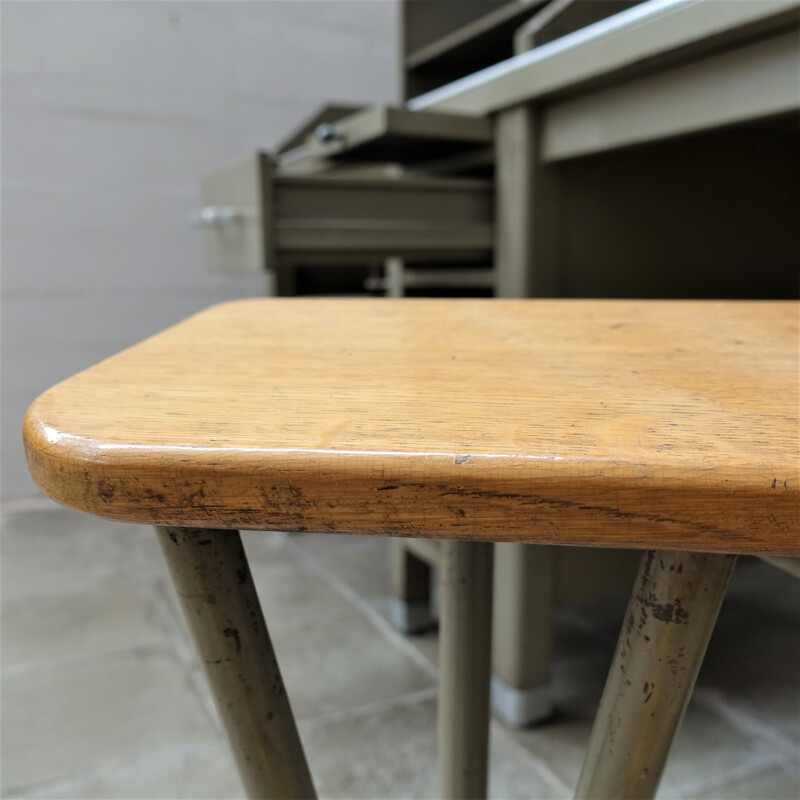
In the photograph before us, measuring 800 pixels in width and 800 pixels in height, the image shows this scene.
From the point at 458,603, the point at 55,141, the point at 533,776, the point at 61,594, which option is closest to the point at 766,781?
the point at 533,776

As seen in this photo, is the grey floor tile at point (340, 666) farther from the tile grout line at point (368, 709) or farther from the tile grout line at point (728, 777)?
the tile grout line at point (728, 777)

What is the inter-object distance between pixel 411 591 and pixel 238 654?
1.21 metres

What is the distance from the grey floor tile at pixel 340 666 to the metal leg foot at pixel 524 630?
0.68 ft

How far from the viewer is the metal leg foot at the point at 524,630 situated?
1.24 metres

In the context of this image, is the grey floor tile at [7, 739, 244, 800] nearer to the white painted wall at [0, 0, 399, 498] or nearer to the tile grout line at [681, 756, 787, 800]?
the tile grout line at [681, 756, 787, 800]

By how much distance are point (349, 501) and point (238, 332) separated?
0.26m

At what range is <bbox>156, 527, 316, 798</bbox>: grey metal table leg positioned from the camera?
0.40 metres

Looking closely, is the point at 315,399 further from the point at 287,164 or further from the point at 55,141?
the point at 55,141

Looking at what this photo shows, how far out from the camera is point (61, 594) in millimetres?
1833

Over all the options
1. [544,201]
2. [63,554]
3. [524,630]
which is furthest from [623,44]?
[63,554]

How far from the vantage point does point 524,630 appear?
4.10 feet

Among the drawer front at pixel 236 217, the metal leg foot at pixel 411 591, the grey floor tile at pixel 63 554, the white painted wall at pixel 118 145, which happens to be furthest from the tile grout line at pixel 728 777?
the white painted wall at pixel 118 145

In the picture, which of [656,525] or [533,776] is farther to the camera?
[533,776]

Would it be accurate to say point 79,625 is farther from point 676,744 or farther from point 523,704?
point 676,744
